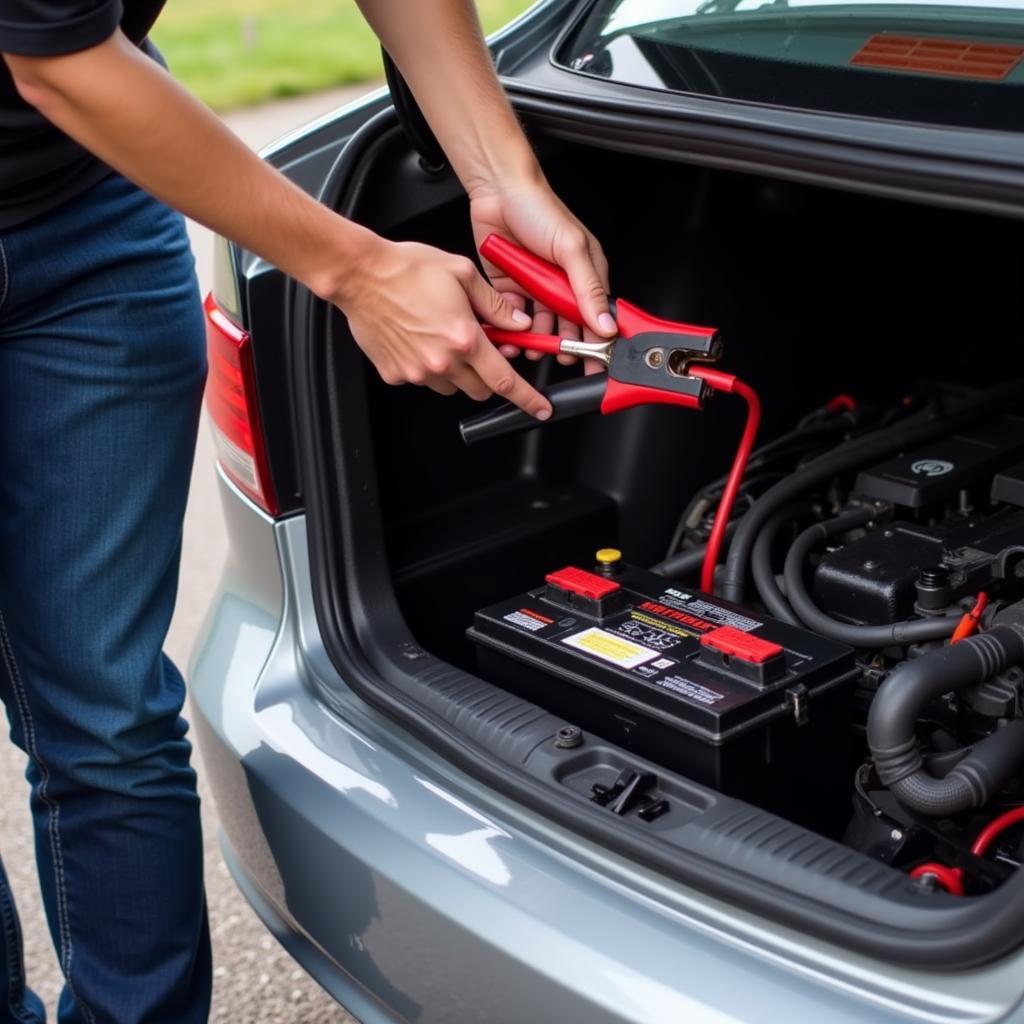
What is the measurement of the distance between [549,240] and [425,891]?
688mm

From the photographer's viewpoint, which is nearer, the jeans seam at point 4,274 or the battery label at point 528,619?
the jeans seam at point 4,274

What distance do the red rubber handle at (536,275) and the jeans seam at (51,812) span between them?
68cm

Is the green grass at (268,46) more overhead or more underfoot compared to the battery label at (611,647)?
more underfoot

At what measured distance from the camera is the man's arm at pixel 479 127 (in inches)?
62.7

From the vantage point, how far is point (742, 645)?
60.0 inches

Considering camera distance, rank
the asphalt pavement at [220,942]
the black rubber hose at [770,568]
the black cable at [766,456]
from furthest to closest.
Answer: the asphalt pavement at [220,942] → the black cable at [766,456] → the black rubber hose at [770,568]

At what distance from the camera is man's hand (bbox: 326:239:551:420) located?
141 centimetres

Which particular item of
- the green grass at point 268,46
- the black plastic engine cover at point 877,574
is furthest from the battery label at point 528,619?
the green grass at point 268,46

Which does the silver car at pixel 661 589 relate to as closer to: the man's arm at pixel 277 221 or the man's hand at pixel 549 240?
the man's hand at pixel 549 240

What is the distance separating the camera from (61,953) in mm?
1778

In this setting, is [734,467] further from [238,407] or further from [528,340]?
[238,407]

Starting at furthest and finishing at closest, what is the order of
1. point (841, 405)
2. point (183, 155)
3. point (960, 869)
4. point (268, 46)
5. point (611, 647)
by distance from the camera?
point (268, 46)
point (841, 405)
point (611, 647)
point (960, 869)
point (183, 155)

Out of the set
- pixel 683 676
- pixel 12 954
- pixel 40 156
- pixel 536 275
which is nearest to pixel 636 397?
pixel 536 275

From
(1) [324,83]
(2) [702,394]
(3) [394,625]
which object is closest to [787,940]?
(2) [702,394]
